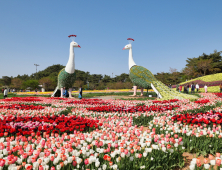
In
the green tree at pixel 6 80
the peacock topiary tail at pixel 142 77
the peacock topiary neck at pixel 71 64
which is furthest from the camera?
the green tree at pixel 6 80

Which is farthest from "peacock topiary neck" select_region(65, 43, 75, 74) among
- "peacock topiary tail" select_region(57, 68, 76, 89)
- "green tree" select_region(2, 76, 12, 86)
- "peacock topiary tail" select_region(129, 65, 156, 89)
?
"green tree" select_region(2, 76, 12, 86)

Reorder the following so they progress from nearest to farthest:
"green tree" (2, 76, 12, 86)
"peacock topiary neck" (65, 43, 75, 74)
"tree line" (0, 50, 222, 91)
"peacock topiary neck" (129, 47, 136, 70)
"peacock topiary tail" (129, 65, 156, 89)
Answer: "peacock topiary tail" (129, 65, 156, 89)
"peacock topiary neck" (65, 43, 75, 74)
"peacock topiary neck" (129, 47, 136, 70)
"tree line" (0, 50, 222, 91)
"green tree" (2, 76, 12, 86)

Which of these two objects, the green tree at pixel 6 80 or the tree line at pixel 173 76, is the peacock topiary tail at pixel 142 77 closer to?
the tree line at pixel 173 76

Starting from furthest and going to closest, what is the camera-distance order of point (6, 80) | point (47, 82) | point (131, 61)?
point (6, 80) → point (47, 82) → point (131, 61)

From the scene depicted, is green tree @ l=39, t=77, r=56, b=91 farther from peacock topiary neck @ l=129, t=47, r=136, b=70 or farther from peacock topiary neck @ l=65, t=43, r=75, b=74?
peacock topiary neck @ l=129, t=47, r=136, b=70

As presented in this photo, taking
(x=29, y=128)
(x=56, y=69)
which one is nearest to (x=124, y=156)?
(x=29, y=128)

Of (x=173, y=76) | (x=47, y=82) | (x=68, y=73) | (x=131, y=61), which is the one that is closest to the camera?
(x=68, y=73)

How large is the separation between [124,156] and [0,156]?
73.7 inches

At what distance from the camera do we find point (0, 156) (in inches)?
93.4

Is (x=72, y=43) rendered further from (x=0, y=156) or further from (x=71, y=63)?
(x=0, y=156)

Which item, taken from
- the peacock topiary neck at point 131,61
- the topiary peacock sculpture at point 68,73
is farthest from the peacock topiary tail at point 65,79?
the peacock topiary neck at point 131,61

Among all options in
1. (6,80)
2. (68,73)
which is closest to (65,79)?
(68,73)

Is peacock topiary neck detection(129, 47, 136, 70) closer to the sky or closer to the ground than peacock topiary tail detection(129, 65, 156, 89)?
closer to the sky

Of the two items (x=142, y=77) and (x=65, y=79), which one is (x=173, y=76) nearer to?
(x=142, y=77)
